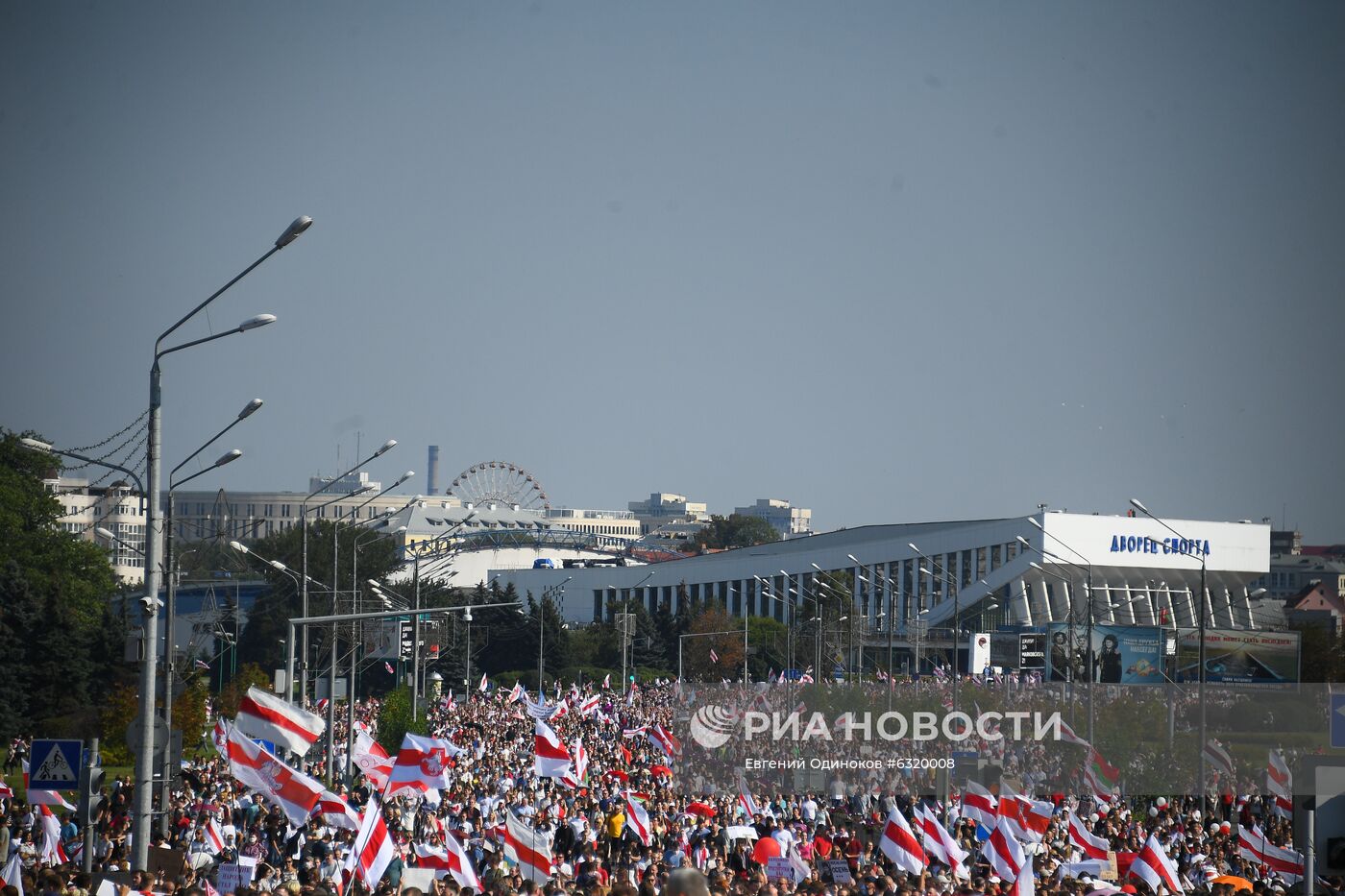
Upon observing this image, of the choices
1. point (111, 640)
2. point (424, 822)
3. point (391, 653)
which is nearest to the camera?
point (424, 822)

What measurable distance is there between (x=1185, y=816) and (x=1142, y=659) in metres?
28.8

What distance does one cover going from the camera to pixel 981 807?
21.7 metres

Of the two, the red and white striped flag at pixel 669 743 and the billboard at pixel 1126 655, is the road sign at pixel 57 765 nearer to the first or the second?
the red and white striped flag at pixel 669 743

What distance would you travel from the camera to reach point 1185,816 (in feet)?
86.9

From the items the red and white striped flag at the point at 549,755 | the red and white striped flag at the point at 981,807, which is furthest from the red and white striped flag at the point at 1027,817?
the red and white striped flag at the point at 549,755

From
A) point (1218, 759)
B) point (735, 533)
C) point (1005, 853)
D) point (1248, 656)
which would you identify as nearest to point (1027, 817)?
point (1005, 853)

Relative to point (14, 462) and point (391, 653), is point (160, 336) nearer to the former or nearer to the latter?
point (391, 653)

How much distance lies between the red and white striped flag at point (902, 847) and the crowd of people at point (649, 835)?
161mm

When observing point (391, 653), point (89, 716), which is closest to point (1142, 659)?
point (391, 653)

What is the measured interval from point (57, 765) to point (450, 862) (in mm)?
3749

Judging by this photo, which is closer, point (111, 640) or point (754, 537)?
point (111, 640)

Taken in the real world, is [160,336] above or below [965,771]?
above

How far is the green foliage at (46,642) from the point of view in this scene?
46.9 metres

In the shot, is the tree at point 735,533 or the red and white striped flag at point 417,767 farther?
the tree at point 735,533
